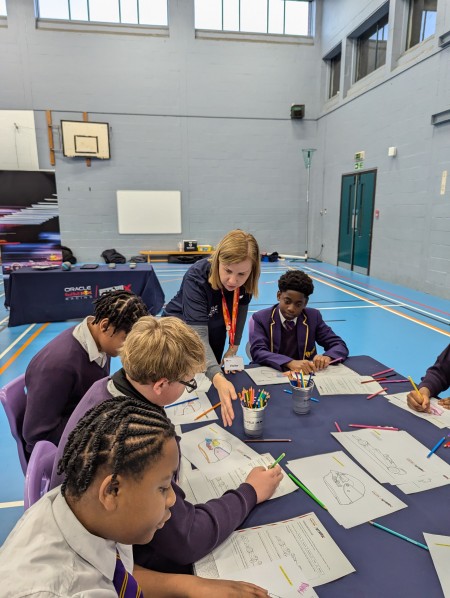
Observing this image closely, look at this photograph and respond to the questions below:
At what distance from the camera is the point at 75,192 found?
10109 millimetres

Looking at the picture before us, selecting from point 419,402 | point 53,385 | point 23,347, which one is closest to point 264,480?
point 419,402

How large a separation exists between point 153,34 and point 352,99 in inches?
203

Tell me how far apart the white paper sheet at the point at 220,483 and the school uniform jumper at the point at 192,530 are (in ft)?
0.26

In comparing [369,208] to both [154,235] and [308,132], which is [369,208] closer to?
[308,132]

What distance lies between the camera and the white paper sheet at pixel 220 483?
3.62ft

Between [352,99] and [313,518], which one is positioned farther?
[352,99]

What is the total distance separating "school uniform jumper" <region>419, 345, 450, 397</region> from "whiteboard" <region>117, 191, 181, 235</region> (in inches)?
366

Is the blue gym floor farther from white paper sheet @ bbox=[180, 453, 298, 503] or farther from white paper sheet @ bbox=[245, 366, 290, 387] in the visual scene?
white paper sheet @ bbox=[245, 366, 290, 387]

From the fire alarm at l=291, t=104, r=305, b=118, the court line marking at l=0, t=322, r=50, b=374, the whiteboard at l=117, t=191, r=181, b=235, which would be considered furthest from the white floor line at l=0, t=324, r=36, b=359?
the fire alarm at l=291, t=104, r=305, b=118

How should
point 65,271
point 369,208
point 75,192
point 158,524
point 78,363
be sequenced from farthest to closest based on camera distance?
point 75,192, point 369,208, point 65,271, point 78,363, point 158,524

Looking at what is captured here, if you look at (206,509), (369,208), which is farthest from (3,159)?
(206,509)

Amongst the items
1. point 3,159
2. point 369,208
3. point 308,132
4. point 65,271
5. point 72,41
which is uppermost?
point 72,41

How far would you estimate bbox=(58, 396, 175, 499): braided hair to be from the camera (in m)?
0.70

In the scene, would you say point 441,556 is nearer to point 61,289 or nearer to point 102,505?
point 102,505
